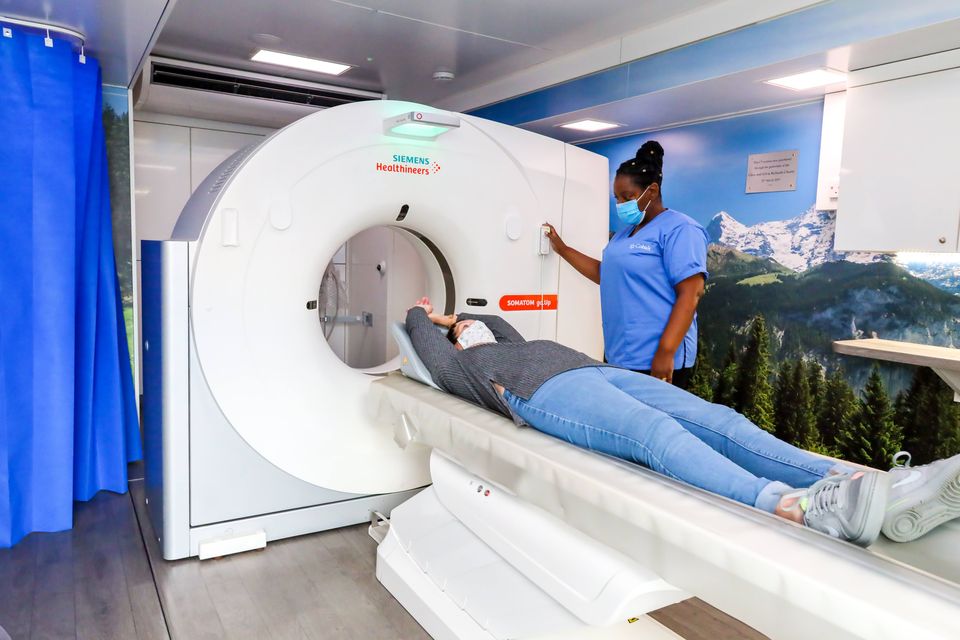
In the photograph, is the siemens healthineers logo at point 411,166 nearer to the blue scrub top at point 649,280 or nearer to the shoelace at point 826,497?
the blue scrub top at point 649,280

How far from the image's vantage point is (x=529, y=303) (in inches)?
105

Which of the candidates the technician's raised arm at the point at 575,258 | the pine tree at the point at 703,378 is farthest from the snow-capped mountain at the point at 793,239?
the technician's raised arm at the point at 575,258

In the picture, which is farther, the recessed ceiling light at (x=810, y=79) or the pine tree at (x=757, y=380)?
the pine tree at (x=757, y=380)

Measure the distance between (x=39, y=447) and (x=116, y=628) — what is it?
2.89 ft

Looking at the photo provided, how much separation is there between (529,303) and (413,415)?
0.86m

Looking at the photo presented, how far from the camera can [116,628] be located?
1818mm

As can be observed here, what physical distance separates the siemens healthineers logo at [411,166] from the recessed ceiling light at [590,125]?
124 cm

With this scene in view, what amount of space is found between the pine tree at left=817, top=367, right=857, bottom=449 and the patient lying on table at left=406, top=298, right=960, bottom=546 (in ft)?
4.67

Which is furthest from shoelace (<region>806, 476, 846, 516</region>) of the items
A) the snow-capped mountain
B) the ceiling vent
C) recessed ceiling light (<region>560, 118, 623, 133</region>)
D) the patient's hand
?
the ceiling vent

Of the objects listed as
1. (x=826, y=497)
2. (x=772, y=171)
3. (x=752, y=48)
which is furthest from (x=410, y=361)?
(x=772, y=171)

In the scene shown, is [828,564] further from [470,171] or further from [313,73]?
[313,73]

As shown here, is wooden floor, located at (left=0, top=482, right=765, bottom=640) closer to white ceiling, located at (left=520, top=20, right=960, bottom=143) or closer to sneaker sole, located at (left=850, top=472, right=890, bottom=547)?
sneaker sole, located at (left=850, top=472, right=890, bottom=547)

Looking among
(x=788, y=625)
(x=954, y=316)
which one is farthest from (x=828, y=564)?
(x=954, y=316)

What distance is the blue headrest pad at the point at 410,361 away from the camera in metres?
2.08
